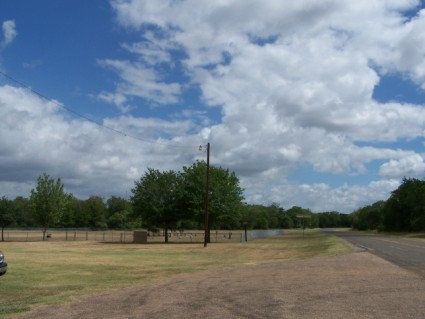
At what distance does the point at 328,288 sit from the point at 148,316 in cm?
543

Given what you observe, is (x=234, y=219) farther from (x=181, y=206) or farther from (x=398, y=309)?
(x=398, y=309)

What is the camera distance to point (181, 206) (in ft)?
182

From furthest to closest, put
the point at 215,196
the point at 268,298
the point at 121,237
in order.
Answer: the point at 121,237 < the point at 215,196 < the point at 268,298

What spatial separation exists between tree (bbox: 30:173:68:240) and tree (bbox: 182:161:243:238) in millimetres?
14484

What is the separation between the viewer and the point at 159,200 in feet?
182

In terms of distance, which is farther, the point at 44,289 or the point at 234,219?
the point at 234,219

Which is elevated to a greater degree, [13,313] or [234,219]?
[234,219]

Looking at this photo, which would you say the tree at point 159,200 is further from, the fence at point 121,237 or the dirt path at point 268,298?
the dirt path at point 268,298

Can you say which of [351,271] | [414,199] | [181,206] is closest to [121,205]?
[414,199]

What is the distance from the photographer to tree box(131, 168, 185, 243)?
55.3 meters

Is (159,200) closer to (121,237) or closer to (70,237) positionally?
(121,237)

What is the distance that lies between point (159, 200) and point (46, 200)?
42.2 feet

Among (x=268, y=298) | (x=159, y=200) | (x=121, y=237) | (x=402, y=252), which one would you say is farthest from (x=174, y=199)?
(x=268, y=298)

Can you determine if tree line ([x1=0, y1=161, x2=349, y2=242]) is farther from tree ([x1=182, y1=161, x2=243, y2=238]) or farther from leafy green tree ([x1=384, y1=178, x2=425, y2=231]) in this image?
leafy green tree ([x1=384, y1=178, x2=425, y2=231])
